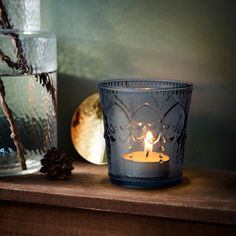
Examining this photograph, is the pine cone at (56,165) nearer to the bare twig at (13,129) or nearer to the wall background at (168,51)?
the bare twig at (13,129)

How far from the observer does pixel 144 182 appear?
0.90 m

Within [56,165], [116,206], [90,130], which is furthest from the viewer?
[90,130]

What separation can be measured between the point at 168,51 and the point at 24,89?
0.25 m

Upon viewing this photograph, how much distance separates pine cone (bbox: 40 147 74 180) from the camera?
956 mm

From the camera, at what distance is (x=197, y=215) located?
0.80 metres

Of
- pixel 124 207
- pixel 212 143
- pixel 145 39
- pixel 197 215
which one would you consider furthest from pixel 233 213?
pixel 145 39

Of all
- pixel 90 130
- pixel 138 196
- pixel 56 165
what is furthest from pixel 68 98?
pixel 138 196

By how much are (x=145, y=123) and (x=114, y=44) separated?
0.71 ft

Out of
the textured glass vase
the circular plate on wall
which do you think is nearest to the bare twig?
the textured glass vase

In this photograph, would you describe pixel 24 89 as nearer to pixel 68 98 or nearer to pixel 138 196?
pixel 68 98

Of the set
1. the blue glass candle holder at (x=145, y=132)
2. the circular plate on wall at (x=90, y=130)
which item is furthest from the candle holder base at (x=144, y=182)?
the circular plate on wall at (x=90, y=130)

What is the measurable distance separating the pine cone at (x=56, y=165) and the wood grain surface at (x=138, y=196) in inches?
0.5

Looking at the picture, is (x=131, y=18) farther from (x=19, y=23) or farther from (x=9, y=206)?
(x=9, y=206)

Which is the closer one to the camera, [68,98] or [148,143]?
[148,143]
